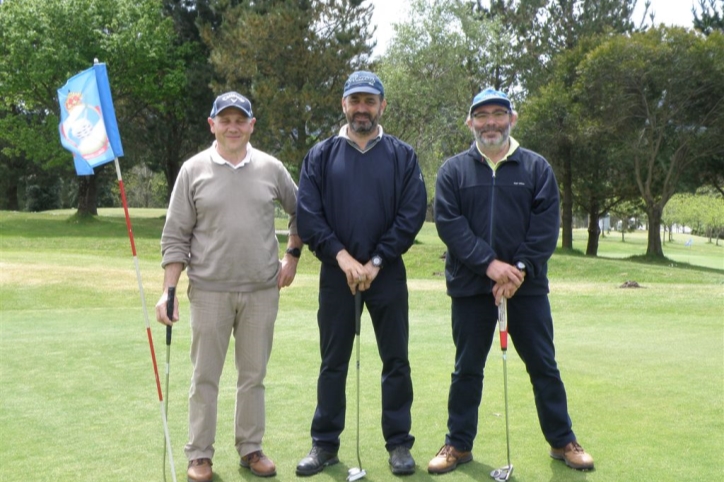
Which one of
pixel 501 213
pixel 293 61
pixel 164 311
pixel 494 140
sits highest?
pixel 293 61

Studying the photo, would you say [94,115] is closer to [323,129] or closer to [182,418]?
[182,418]

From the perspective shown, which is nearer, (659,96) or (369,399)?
(369,399)

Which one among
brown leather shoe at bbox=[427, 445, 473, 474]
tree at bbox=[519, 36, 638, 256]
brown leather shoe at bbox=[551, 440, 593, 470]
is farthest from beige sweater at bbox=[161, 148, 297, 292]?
tree at bbox=[519, 36, 638, 256]

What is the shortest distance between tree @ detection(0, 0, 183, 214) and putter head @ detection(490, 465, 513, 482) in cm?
3214

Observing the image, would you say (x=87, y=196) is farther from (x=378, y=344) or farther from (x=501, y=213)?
(x=501, y=213)

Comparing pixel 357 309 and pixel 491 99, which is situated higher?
pixel 491 99

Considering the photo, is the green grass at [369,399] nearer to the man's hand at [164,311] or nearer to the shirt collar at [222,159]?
the man's hand at [164,311]

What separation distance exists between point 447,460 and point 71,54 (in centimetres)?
3256

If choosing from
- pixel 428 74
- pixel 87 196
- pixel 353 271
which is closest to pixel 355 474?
pixel 353 271

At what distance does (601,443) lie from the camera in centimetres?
473

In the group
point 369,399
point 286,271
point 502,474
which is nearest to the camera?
point 502,474

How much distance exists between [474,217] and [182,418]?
239 centimetres

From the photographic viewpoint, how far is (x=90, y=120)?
15.2ft

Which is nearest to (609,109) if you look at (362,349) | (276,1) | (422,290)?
(276,1)
